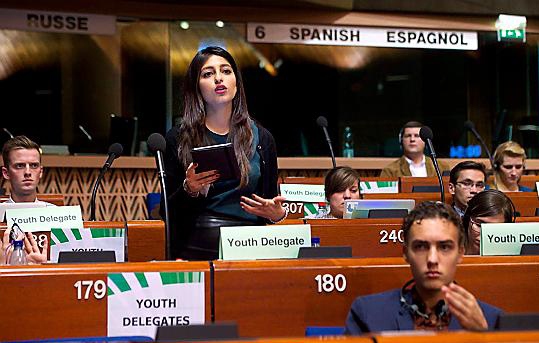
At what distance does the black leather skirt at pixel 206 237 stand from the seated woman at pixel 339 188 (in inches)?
88.4

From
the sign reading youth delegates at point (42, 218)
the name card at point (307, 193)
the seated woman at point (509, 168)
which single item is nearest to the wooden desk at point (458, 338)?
the sign reading youth delegates at point (42, 218)

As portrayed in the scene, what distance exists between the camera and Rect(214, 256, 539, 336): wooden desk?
2701 millimetres

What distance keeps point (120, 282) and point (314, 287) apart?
0.62 metres

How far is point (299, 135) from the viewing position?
1134 centimetres

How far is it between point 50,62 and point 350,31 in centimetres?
398

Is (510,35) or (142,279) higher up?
(510,35)

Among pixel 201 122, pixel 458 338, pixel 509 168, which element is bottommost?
pixel 458 338

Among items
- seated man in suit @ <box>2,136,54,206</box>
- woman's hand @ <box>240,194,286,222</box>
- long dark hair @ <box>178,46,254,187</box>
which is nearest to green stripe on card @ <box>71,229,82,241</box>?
long dark hair @ <box>178,46,254,187</box>

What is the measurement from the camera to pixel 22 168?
5.19 metres

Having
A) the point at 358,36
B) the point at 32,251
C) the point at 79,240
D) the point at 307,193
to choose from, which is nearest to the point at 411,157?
the point at 358,36

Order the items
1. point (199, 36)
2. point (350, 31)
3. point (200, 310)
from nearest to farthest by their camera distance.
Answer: point (200, 310), point (350, 31), point (199, 36)

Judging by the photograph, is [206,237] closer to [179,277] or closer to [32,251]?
[179,277]

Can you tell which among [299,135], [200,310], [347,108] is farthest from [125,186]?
[200,310]

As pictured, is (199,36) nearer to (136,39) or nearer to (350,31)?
(136,39)
